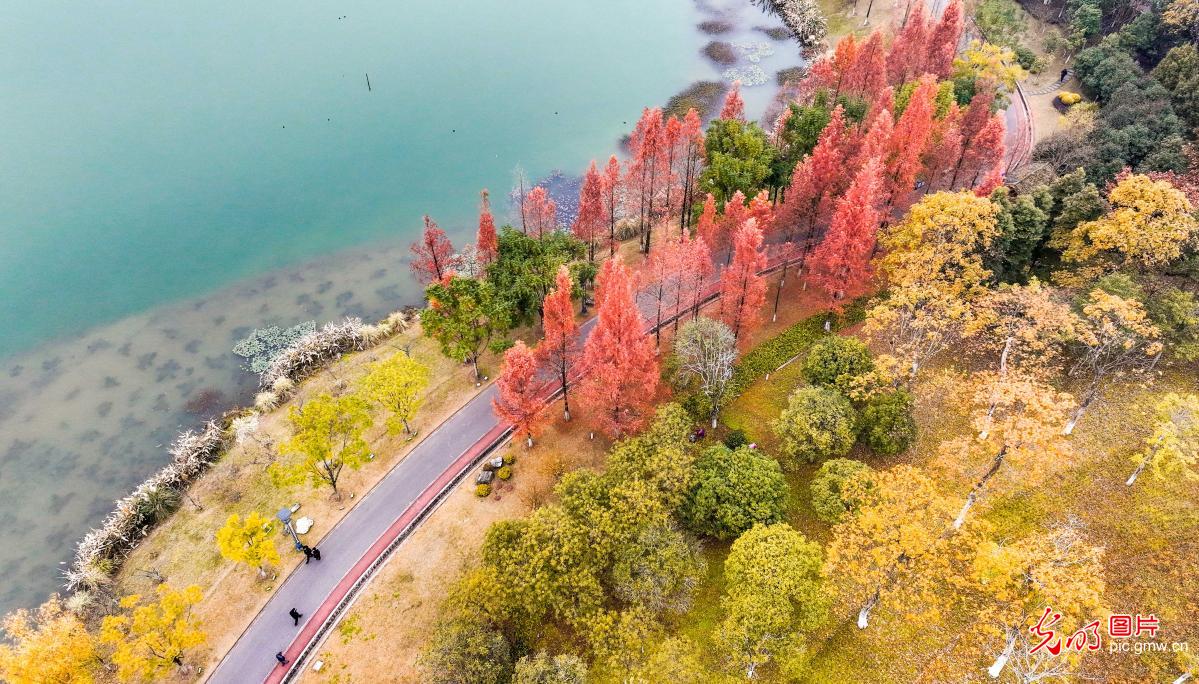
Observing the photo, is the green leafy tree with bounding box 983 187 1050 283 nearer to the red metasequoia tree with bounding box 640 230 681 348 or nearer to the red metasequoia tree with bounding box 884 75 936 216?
the red metasequoia tree with bounding box 884 75 936 216

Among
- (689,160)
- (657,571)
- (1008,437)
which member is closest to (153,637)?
(657,571)

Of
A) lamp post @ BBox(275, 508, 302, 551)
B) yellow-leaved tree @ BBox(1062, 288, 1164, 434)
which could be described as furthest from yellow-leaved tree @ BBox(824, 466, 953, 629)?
lamp post @ BBox(275, 508, 302, 551)

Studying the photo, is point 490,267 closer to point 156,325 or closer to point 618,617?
point 618,617

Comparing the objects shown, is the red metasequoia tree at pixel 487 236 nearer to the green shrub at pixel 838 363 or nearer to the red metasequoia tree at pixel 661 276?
the red metasequoia tree at pixel 661 276

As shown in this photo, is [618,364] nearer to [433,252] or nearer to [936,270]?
[433,252]

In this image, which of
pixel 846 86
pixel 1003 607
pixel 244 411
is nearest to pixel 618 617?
pixel 1003 607

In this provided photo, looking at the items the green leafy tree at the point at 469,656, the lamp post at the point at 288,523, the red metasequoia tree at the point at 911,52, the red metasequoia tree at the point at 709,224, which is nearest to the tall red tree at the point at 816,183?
the red metasequoia tree at the point at 709,224
